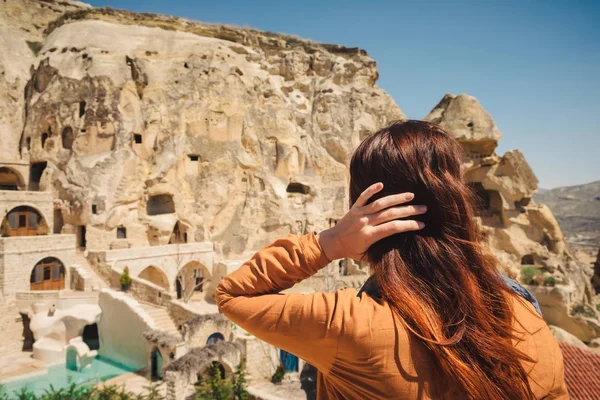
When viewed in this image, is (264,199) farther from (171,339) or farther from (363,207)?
(363,207)

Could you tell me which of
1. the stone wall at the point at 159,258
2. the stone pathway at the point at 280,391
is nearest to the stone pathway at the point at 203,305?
the stone wall at the point at 159,258

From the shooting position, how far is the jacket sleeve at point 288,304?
969 mm

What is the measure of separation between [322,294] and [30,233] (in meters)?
19.1

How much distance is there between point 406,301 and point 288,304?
29cm

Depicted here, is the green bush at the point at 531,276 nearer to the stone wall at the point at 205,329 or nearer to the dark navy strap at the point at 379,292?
the stone wall at the point at 205,329

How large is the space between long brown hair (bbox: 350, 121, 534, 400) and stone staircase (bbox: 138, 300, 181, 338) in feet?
43.2

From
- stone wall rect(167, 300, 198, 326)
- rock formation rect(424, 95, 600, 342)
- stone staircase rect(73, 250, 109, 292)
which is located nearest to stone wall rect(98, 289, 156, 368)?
stone wall rect(167, 300, 198, 326)

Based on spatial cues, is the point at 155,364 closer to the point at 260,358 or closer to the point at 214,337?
the point at 214,337

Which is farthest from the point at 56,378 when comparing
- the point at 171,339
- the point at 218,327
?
the point at 218,327

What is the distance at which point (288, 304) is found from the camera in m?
1.01

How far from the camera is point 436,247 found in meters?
1.09

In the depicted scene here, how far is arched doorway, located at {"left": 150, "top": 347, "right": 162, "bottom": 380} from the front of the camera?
11.5 metres

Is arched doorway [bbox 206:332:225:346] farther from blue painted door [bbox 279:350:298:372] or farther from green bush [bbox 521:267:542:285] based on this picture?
green bush [bbox 521:267:542:285]

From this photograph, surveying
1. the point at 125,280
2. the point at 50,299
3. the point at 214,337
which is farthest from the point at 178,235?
the point at 214,337
